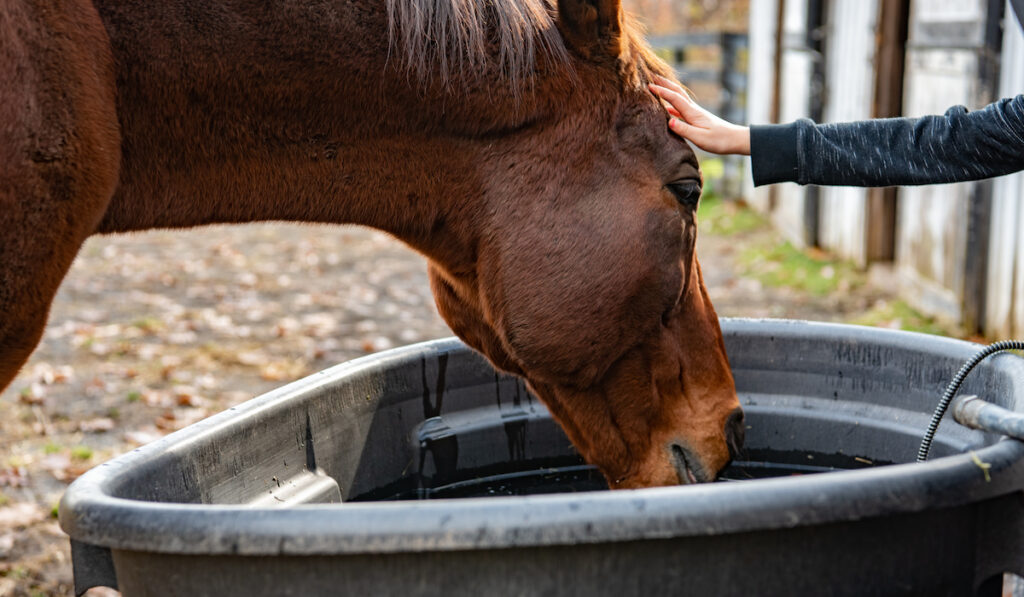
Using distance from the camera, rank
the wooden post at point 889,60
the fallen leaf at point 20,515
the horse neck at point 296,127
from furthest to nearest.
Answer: the wooden post at point 889,60
the fallen leaf at point 20,515
the horse neck at point 296,127

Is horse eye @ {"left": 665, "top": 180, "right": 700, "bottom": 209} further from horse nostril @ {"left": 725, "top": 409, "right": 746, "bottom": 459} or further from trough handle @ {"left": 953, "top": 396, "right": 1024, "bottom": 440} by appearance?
trough handle @ {"left": 953, "top": 396, "right": 1024, "bottom": 440}

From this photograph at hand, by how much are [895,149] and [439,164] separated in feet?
3.10

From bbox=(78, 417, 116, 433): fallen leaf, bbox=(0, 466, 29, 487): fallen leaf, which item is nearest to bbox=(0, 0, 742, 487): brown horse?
bbox=(0, 466, 29, 487): fallen leaf

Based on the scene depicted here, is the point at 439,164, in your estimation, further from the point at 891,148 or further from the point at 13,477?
the point at 13,477

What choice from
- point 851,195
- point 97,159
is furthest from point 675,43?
point 97,159

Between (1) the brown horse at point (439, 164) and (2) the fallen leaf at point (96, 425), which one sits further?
(2) the fallen leaf at point (96, 425)

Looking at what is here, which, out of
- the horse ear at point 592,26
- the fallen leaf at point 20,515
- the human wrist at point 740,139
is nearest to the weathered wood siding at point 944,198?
the human wrist at point 740,139

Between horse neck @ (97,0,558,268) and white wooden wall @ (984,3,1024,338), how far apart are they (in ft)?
12.0

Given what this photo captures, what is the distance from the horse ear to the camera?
197cm

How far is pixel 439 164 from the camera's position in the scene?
6.59 ft

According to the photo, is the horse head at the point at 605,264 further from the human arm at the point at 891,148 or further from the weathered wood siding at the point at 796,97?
the weathered wood siding at the point at 796,97

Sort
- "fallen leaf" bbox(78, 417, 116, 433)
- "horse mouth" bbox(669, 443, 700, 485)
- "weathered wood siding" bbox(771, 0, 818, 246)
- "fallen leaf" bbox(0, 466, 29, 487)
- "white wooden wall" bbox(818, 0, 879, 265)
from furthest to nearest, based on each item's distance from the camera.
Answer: "weathered wood siding" bbox(771, 0, 818, 246) → "white wooden wall" bbox(818, 0, 879, 265) → "fallen leaf" bbox(78, 417, 116, 433) → "fallen leaf" bbox(0, 466, 29, 487) → "horse mouth" bbox(669, 443, 700, 485)

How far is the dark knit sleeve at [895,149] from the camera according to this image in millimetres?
1996

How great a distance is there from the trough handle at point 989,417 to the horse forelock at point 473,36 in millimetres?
1004
